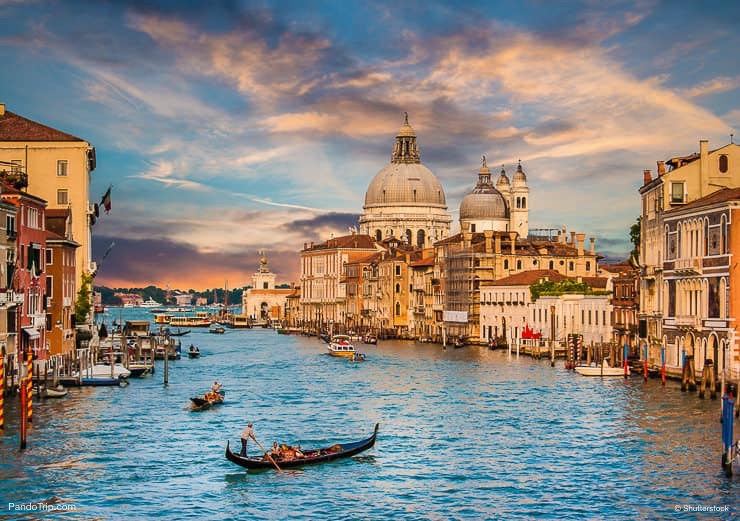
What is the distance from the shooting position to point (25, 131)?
164 ft

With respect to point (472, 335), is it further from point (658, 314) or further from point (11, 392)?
point (11, 392)

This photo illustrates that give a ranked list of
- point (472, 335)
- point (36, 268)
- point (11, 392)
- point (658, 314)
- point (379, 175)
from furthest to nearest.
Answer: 1. point (379, 175)
2. point (472, 335)
3. point (658, 314)
4. point (36, 268)
5. point (11, 392)

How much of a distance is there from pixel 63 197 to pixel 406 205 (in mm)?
82158

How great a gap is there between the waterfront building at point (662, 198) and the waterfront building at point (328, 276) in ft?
224

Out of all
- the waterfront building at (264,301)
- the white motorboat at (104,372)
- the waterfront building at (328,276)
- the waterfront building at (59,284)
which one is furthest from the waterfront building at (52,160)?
the waterfront building at (264,301)

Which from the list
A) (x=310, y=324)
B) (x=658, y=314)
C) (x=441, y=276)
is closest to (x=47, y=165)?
(x=658, y=314)

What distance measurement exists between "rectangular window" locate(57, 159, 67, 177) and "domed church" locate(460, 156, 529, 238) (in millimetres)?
64224

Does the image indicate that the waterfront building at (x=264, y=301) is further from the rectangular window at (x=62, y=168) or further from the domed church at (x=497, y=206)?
the rectangular window at (x=62, y=168)

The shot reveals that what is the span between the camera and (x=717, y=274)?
35.5m

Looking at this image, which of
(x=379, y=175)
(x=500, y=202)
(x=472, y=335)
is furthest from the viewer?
(x=379, y=175)

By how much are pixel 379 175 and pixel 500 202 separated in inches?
918

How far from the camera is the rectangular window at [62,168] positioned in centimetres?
5025

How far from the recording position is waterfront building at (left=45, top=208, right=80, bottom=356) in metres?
41.5

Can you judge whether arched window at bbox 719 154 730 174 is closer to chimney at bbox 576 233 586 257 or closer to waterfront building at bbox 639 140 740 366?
waterfront building at bbox 639 140 740 366
